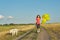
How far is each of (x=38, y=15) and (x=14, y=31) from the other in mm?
4661

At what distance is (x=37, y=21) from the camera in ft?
76.2

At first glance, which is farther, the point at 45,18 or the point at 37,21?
the point at 45,18

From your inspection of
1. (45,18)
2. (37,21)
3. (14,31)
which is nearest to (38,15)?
(37,21)

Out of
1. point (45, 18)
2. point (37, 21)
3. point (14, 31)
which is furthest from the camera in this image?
point (45, 18)

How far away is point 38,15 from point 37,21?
0.72 m

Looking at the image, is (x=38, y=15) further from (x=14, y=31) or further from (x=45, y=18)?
(x=45, y=18)

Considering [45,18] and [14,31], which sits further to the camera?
[45,18]

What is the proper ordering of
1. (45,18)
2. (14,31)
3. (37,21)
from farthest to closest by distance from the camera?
(45,18) < (37,21) < (14,31)

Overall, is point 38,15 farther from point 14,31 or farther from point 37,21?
point 14,31

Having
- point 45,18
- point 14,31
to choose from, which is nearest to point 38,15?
point 14,31

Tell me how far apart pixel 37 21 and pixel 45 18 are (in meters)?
98.1

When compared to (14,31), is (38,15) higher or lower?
higher

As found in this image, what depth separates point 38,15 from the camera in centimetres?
2334

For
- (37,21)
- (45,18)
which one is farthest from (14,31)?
(45,18)
